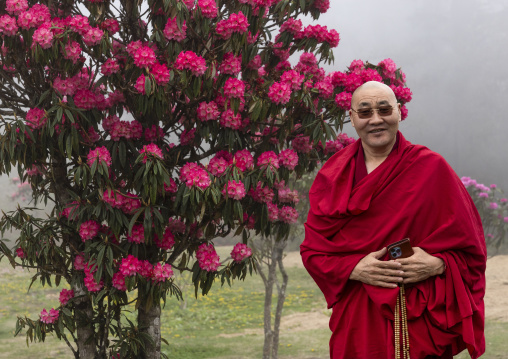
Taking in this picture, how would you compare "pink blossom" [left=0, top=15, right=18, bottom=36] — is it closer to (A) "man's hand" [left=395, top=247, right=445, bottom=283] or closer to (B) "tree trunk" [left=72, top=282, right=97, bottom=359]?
(B) "tree trunk" [left=72, top=282, right=97, bottom=359]

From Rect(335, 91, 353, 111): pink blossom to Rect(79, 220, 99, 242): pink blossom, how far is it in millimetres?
2382

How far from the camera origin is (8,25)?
15.5ft

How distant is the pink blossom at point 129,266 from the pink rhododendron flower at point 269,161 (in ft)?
4.35

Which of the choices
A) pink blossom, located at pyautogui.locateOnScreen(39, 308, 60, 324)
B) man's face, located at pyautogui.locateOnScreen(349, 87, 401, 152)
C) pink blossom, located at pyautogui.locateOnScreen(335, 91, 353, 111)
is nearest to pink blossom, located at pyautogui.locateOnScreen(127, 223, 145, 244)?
pink blossom, located at pyautogui.locateOnScreen(39, 308, 60, 324)

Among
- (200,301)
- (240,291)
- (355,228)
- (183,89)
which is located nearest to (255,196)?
(183,89)

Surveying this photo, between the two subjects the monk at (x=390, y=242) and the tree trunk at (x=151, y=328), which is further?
the tree trunk at (x=151, y=328)

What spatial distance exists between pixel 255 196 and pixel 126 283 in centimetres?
133

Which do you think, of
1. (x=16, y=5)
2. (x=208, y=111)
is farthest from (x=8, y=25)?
(x=208, y=111)

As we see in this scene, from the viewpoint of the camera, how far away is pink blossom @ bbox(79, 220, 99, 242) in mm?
Result: 4892

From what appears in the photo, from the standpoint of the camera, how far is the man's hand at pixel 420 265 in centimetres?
272

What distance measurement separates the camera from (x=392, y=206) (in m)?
2.81

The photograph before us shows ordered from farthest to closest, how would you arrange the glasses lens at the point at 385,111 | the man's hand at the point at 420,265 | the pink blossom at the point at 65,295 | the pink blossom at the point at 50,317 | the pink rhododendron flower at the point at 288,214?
the pink rhododendron flower at the point at 288,214 → the pink blossom at the point at 65,295 → the pink blossom at the point at 50,317 → the glasses lens at the point at 385,111 → the man's hand at the point at 420,265

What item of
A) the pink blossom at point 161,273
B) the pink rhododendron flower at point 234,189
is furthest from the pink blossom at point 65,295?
the pink rhododendron flower at point 234,189

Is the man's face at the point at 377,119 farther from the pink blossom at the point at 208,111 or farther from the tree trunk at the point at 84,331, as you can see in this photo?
the tree trunk at the point at 84,331
